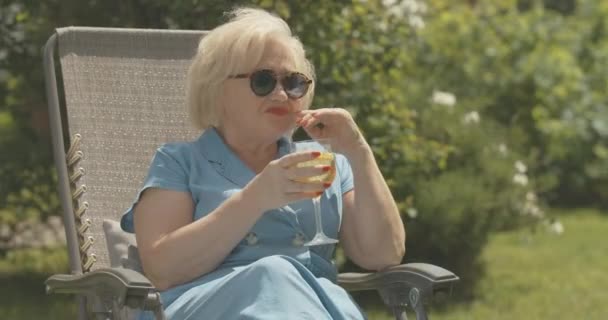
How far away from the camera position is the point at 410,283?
12.0 ft

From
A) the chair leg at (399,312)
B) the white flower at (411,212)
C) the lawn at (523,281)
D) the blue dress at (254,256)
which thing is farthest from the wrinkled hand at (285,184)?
the lawn at (523,281)

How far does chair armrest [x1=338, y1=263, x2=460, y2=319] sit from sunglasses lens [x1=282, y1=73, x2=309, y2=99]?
556mm

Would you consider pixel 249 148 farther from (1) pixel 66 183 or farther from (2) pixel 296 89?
(1) pixel 66 183

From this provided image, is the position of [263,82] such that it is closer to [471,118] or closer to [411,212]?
[411,212]

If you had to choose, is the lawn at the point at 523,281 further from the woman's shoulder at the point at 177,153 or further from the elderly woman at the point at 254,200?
the woman's shoulder at the point at 177,153

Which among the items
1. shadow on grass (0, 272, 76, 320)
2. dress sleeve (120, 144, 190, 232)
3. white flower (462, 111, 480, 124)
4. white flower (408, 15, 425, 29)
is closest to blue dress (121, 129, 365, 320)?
dress sleeve (120, 144, 190, 232)

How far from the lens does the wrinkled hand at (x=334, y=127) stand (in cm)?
357

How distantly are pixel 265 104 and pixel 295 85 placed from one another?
0.09 metres

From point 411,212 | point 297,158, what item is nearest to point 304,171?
Answer: point 297,158

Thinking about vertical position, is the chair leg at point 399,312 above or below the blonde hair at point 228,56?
below

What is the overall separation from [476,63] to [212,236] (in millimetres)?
6405

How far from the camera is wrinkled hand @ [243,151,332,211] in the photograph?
324 cm

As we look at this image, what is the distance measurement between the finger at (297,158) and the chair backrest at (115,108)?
98 cm

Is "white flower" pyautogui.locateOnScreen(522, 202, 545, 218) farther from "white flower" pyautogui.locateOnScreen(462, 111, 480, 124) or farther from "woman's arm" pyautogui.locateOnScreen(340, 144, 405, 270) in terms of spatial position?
"woman's arm" pyautogui.locateOnScreen(340, 144, 405, 270)
